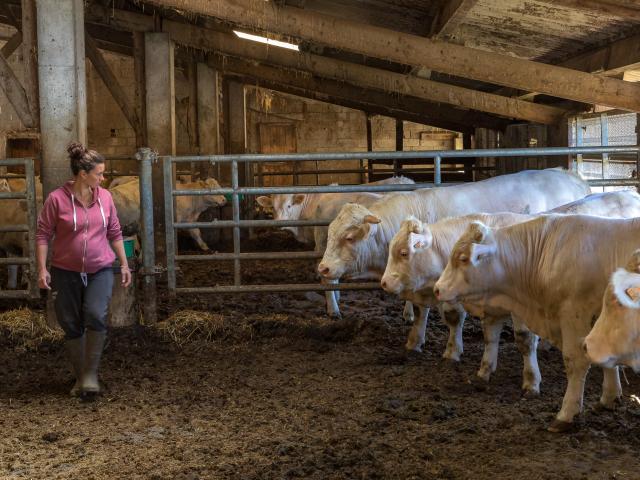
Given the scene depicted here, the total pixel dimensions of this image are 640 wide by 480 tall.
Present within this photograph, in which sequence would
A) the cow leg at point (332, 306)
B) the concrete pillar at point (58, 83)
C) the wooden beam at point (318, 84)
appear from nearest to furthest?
1. the concrete pillar at point (58, 83)
2. the cow leg at point (332, 306)
3. the wooden beam at point (318, 84)

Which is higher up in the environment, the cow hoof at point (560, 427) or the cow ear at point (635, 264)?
the cow ear at point (635, 264)

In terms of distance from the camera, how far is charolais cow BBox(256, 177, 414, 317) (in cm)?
827

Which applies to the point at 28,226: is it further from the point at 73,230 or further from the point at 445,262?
the point at 445,262

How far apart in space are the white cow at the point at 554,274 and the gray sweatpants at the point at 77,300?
7.80 ft

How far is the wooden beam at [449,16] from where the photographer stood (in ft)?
24.1

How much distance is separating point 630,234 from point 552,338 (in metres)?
0.81

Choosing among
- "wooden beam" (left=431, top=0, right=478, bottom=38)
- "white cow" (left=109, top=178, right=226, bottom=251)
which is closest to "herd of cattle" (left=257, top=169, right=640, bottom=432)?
"wooden beam" (left=431, top=0, right=478, bottom=38)

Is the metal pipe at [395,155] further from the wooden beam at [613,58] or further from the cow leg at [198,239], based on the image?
the cow leg at [198,239]

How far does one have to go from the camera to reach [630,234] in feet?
14.7

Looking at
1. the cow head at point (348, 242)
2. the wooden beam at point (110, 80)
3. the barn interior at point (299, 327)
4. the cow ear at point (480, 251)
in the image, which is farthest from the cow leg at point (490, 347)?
the wooden beam at point (110, 80)

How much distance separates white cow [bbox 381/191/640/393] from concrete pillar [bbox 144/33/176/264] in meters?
5.76

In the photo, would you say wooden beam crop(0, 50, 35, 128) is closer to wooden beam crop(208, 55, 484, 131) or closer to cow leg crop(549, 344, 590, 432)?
cow leg crop(549, 344, 590, 432)

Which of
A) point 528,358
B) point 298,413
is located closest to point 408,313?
point 528,358

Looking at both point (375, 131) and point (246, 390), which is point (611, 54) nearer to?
point (246, 390)
